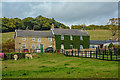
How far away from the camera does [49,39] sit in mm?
51188

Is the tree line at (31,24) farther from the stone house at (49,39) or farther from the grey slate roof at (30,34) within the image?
the grey slate roof at (30,34)

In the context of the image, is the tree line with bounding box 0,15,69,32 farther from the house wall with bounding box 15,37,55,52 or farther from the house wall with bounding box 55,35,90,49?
the house wall with bounding box 15,37,55,52

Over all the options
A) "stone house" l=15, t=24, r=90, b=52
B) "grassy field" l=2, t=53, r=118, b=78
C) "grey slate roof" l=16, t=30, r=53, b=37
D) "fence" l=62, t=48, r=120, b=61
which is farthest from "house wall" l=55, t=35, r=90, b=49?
"grassy field" l=2, t=53, r=118, b=78

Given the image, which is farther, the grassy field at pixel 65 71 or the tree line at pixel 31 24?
the tree line at pixel 31 24

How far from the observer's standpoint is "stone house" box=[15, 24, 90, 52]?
161 ft

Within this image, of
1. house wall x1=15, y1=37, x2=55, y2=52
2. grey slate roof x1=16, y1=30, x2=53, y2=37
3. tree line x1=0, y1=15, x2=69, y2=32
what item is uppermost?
tree line x1=0, y1=15, x2=69, y2=32

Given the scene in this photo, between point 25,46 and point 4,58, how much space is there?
21520 mm

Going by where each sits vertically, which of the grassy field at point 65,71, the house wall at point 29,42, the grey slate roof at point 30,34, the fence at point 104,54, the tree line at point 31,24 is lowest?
the grassy field at point 65,71

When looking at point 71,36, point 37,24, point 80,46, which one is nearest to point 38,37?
point 71,36

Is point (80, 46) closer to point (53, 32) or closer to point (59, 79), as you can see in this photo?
point (53, 32)

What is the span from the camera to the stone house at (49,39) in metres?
49.1

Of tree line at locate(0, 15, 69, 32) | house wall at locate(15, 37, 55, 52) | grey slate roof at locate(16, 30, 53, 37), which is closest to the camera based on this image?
house wall at locate(15, 37, 55, 52)

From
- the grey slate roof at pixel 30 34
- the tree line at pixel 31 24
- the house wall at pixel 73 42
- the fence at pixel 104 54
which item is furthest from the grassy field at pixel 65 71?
the tree line at pixel 31 24

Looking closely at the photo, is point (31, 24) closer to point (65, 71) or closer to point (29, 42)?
point (29, 42)
